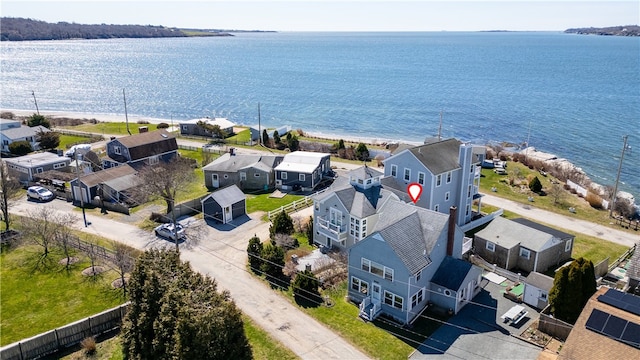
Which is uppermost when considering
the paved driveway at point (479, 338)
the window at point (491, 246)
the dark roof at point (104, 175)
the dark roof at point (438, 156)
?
the dark roof at point (438, 156)

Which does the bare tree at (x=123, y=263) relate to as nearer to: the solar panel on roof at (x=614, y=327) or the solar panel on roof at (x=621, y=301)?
the solar panel on roof at (x=614, y=327)

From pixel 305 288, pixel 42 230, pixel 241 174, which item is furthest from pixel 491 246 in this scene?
pixel 42 230

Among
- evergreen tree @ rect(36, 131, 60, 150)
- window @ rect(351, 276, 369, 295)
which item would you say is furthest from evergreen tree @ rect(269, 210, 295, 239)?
evergreen tree @ rect(36, 131, 60, 150)

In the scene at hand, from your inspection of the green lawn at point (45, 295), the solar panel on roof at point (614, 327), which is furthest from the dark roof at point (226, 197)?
the solar panel on roof at point (614, 327)

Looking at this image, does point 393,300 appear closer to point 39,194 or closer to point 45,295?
point 45,295

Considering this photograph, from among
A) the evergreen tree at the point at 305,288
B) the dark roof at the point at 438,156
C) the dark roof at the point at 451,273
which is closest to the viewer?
the dark roof at the point at 451,273

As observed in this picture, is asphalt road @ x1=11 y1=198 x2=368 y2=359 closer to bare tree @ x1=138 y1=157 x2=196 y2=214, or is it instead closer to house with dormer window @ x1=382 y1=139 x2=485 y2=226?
bare tree @ x1=138 y1=157 x2=196 y2=214

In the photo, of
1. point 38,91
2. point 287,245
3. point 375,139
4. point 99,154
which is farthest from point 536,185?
point 38,91
